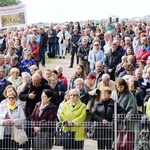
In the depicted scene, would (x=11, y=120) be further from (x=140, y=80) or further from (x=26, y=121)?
(x=140, y=80)

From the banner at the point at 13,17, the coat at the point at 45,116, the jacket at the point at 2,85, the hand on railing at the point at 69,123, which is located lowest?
the hand on railing at the point at 69,123

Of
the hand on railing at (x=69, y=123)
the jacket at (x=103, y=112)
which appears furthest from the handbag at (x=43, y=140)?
the jacket at (x=103, y=112)

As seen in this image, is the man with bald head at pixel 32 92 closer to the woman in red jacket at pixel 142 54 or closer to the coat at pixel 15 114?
the coat at pixel 15 114

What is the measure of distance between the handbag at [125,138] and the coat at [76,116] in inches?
27.3

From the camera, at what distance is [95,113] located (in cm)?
1209

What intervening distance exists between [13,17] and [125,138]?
47.0 feet

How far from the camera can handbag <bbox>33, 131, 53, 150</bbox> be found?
38.5 ft

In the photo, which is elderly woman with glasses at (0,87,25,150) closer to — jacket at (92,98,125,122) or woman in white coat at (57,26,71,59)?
jacket at (92,98,125,122)

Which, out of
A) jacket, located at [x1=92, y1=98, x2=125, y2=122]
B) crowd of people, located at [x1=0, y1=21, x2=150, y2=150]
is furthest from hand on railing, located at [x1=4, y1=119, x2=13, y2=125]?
jacket, located at [x1=92, y1=98, x2=125, y2=122]

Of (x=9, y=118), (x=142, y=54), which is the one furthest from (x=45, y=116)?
(x=142, y=54)

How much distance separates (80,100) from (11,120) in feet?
5.71

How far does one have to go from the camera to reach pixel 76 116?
1200cm

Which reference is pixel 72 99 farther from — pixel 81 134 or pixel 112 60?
pixel 112 60

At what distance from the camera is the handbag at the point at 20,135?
1170 cm
